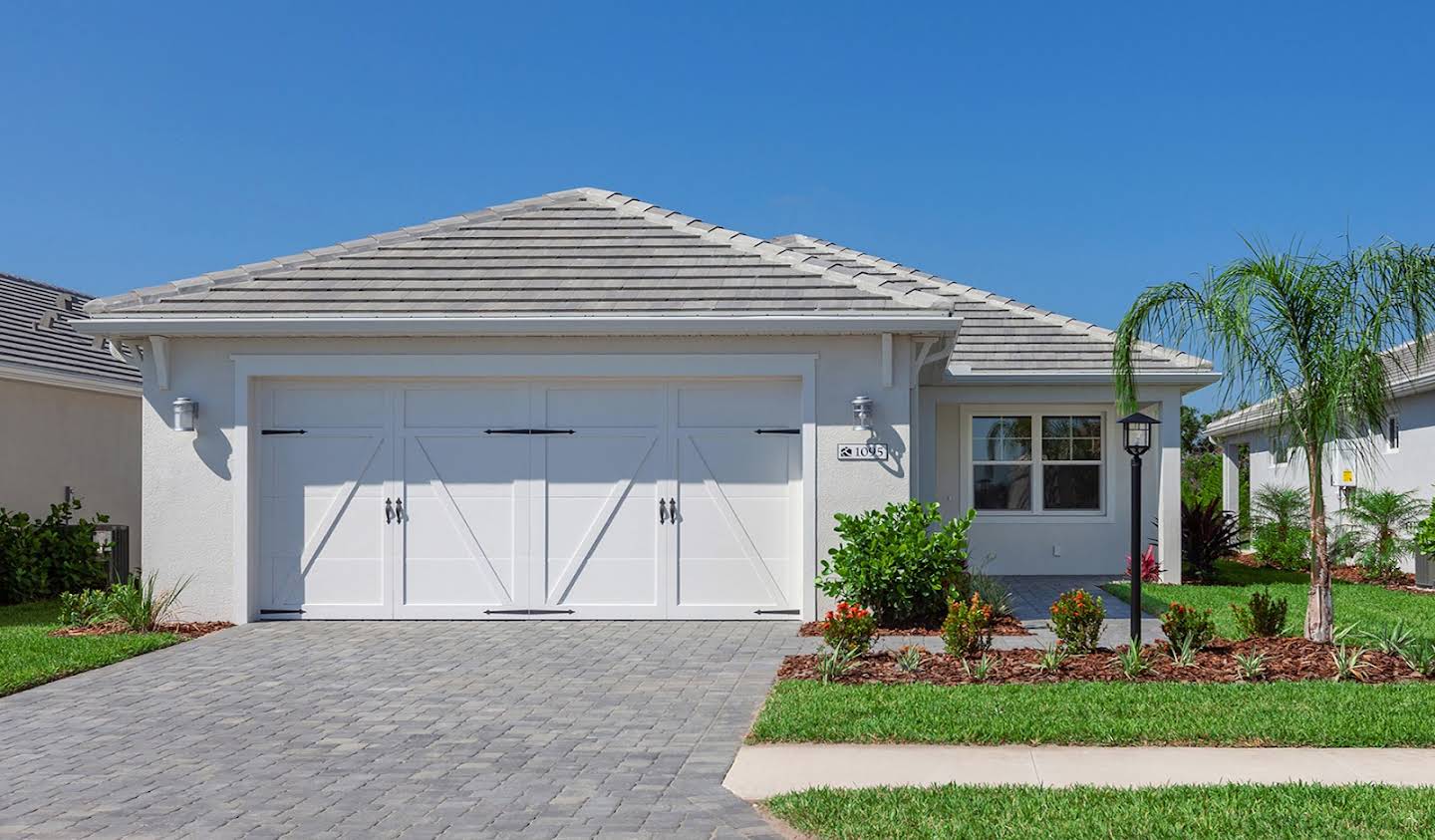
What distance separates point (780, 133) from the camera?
860 inches

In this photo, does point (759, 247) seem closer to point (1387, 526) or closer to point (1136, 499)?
point (1136, 499)

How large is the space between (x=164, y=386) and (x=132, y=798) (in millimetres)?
7305

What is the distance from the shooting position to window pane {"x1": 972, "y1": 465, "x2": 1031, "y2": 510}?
707 inches

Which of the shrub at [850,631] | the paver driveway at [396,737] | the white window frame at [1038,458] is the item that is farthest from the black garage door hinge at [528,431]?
the white window frame at [1038,458]

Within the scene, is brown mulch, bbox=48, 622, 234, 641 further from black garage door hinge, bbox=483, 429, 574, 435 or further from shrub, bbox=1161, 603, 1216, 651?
shrub, bbox=1161, 603, 1216, 651

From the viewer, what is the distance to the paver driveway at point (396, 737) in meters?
5.58

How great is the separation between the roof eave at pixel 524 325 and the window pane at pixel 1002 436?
6.49m

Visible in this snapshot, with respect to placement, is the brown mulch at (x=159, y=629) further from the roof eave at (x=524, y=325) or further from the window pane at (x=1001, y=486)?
the window pane at (x=1001, y=486)

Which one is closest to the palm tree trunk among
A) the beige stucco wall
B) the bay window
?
the bay window

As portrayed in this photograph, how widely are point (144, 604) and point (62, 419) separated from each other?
727 cm

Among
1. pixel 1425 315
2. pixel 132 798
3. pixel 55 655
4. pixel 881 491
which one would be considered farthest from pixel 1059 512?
pixel 132 798

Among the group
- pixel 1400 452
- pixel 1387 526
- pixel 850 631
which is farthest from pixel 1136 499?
pixel 1400 452

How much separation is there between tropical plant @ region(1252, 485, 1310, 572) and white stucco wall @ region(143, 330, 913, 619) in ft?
38.1

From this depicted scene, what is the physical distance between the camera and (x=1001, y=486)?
1800cm
